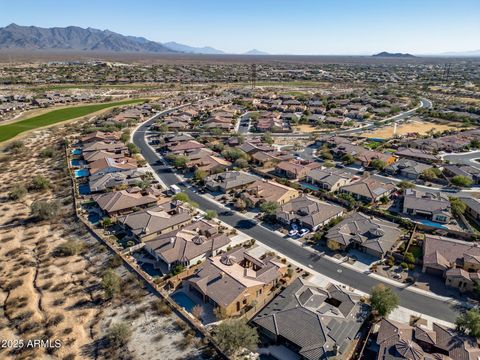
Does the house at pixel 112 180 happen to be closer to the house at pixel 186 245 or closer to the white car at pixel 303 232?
the house at pixel 186 245

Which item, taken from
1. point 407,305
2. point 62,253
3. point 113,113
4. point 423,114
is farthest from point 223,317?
point 423,114

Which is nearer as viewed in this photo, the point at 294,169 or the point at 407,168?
the point at 294,169

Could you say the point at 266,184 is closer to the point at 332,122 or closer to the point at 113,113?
the point at 332,122

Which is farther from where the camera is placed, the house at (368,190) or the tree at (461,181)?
the tree at (461,181)

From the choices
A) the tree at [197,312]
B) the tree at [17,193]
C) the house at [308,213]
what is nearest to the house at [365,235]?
the house at [308,213]

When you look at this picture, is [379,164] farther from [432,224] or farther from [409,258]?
[409,258]

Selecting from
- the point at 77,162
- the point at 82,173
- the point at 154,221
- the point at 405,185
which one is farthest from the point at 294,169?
the point at 77,162
